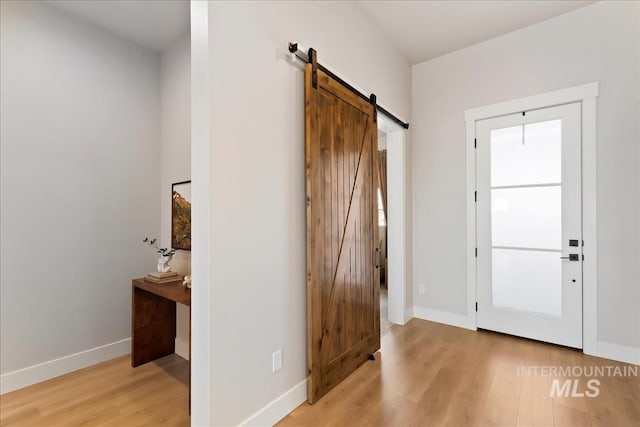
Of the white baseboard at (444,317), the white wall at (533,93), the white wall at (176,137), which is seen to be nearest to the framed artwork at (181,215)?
the white wall at (176,137)

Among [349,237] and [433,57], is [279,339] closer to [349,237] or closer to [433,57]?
[349,237]

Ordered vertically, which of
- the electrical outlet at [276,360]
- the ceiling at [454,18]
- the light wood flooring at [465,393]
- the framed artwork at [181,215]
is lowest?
the light wood flooring at [465,393]

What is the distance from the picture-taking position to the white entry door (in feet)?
9.47

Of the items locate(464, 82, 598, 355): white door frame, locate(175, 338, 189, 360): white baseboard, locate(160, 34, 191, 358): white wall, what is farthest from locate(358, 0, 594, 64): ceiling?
locate(175, 338, 189, 360): white baseboard

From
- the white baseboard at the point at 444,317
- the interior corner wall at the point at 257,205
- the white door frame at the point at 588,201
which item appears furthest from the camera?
the white baseboard at the point at 444,317

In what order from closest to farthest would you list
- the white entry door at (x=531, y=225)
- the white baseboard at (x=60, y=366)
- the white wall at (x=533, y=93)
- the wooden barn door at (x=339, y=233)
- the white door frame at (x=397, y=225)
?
the wooden barn door at (x=339, y=233) → the white baseboard at (x=60, y=366) → the white wall at (x=533, y=93) → the white entry door at (x=531, y=225) → the white door frame at (x=397, y=225)

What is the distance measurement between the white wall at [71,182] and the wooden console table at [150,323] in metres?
0.39

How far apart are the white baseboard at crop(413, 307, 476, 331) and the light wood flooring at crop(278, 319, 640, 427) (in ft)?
1.46

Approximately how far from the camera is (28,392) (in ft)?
7.40

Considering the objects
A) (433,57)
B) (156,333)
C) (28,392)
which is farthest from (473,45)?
(28,392)

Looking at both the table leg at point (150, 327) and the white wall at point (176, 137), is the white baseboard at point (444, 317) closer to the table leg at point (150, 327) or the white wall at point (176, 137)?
the white wall at point (176, 137)

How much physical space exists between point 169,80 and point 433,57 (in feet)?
10.2

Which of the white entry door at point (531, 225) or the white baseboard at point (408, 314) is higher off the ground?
the white entry door at point (531, 225)

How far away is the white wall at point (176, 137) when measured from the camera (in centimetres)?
286
